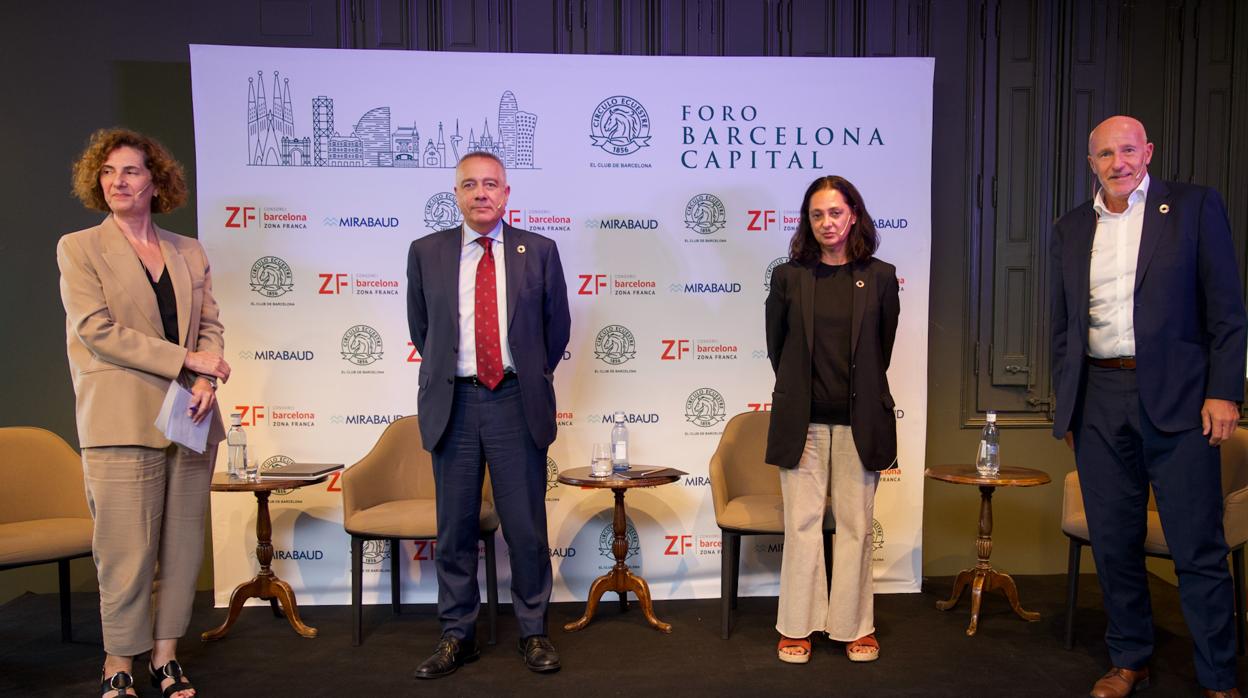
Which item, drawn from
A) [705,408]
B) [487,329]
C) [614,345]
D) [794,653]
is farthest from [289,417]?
[794,653]

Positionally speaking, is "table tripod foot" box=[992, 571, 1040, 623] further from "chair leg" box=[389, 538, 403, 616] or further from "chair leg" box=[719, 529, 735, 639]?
"chair leg" box=[389, 538, 403, 616]

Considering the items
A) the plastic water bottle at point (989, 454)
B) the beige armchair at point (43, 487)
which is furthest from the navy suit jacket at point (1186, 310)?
the beige armchair at point (43, 487)

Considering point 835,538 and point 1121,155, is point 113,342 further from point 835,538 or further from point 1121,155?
point 1121,155

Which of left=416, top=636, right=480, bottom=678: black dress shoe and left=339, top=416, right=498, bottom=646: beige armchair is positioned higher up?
left=339, top=416, right=498, bottom=646: beige armchair

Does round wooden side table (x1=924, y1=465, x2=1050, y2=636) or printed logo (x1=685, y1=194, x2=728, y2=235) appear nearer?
round wooden side table (x1=924, y1=465, x2=1050, y2=636)

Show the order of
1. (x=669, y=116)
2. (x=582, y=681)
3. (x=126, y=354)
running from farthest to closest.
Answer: (x=669, y=116) → (x=582, y=681) → (x=126, y=354)

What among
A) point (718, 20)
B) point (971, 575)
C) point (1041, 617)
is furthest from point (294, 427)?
point (1041, 617)

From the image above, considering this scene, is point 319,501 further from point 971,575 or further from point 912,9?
point 912,9

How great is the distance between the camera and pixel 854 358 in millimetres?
3035

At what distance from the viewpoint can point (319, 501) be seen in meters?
4.05

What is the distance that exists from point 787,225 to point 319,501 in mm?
2598

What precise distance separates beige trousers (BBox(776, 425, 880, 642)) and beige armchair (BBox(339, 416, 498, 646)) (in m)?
1.17

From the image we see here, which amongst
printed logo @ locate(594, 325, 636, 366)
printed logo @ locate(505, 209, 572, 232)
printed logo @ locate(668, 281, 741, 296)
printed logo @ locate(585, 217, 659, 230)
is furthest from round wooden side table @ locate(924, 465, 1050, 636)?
printed logo @ locate(505, 209, 572, 232)

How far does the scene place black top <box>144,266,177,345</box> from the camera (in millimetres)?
2854
